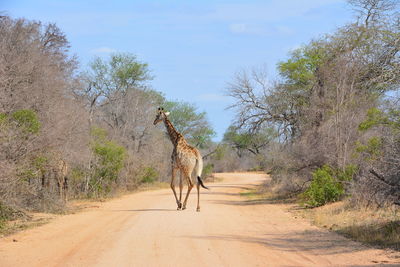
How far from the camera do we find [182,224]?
43.6 ft

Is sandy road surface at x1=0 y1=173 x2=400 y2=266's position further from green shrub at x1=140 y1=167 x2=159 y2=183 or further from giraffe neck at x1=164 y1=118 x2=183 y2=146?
green shrub at x1=140 y1=167 x2=159 y2=183

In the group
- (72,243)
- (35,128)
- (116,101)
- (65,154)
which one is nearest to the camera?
(72,243)

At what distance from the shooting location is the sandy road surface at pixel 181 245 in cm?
877

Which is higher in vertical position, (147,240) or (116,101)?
(116,101)

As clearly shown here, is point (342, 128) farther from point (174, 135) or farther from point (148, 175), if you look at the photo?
point (148, 175)

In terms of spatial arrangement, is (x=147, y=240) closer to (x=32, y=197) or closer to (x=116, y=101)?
(x=32, y=197)

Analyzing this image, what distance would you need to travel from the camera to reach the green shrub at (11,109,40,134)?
16.4m

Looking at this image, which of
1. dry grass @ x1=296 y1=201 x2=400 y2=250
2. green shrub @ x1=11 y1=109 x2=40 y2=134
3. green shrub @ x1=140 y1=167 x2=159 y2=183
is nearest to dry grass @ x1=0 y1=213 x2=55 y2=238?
green shrub @ x1=11 y1=109 x2=40 y2=134

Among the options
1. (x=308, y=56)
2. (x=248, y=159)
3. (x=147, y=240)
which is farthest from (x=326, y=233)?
(x=248, y=159)

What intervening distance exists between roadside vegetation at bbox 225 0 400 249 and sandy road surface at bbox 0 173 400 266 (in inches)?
52.3

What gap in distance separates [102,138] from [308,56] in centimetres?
1382

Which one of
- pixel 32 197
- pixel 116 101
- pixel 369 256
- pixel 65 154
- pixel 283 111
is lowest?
pixel 369 256

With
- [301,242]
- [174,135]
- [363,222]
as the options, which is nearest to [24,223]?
[174,135]

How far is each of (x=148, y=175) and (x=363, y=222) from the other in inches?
972
